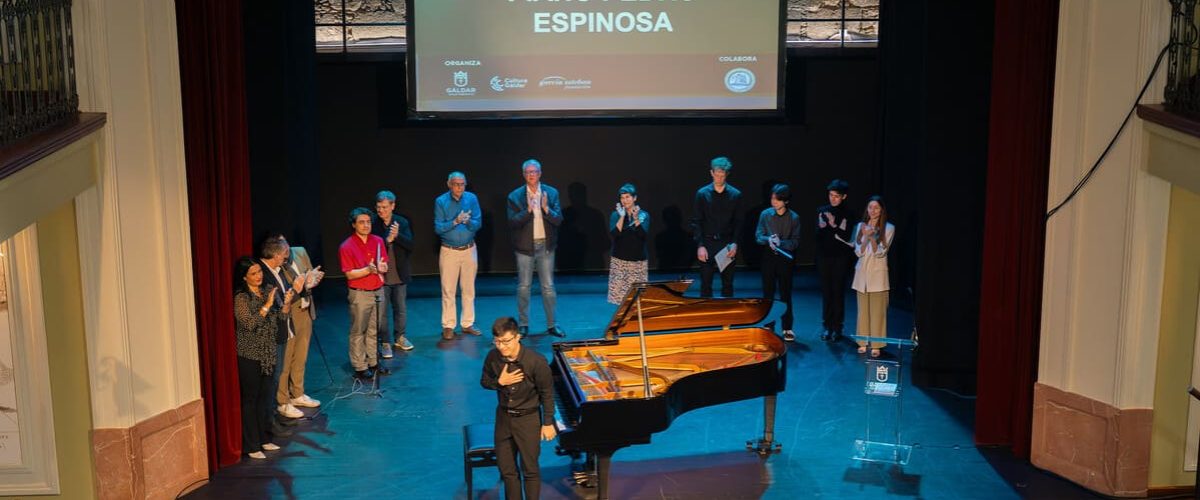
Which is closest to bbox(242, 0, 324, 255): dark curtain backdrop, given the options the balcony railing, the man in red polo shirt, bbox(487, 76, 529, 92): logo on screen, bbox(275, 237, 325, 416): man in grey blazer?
bbox(275, 237, 325, 416): man in grey blazer

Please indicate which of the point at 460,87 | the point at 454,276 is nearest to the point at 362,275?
the point at 454,276

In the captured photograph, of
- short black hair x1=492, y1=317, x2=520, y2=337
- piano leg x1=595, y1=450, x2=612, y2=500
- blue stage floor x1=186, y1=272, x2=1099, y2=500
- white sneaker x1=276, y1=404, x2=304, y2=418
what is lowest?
blue stage floor x1=186, y1=272, x2=1099, y2=500

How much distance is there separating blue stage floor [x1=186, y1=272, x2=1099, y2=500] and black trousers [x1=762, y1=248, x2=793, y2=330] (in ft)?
1.86

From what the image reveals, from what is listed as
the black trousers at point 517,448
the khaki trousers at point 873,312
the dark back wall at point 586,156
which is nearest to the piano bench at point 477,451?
the black trousers at point 517,448

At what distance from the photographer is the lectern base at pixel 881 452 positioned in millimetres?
7519

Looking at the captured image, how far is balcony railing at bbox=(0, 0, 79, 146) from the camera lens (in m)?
5.88

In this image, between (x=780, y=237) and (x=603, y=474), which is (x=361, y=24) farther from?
(x=603, y=474)

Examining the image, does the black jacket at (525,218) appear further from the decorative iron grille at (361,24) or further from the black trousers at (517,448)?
the black trousers at (517,448)

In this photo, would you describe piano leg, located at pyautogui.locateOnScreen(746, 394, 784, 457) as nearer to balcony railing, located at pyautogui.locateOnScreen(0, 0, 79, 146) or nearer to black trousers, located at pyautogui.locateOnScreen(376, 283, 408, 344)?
black trousers, located at pyautogui.locateOnScreen(376, 283, 408, 344)

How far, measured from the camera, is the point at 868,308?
973 cm

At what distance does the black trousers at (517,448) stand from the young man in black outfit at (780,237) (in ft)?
14.8

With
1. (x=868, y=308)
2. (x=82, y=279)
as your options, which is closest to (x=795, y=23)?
(x=868, y=308)

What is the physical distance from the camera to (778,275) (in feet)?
34.3

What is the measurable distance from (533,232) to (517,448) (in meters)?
4.38
